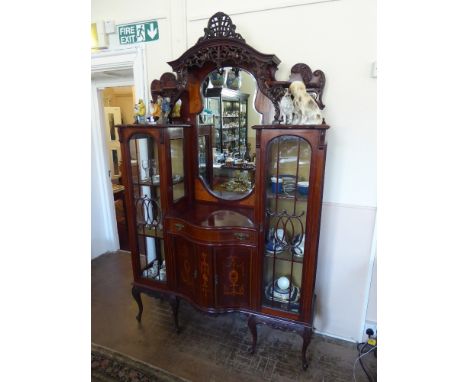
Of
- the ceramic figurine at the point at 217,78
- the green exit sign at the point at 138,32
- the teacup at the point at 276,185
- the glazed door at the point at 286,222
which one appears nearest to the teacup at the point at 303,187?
the glazed door at the point at 286,222

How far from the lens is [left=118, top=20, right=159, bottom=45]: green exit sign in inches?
81.6

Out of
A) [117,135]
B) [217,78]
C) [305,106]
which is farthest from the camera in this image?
[117,135]

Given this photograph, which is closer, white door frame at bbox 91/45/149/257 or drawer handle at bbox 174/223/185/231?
drawer handle at bbox 174/223/185/231

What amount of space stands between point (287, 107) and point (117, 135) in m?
3.40

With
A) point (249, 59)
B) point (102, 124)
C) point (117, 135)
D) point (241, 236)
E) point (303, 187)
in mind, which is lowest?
point (241, 236)

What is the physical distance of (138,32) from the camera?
213 centimetres

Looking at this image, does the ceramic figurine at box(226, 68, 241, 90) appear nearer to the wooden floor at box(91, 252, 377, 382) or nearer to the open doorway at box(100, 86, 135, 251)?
the wooden floor at box(91, 252, 377, 382)

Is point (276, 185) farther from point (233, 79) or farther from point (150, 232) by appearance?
point (150, 232)

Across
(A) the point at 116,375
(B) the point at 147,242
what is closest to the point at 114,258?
(B) the point at 147,242

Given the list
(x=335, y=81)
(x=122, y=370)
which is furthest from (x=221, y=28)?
(x=122, y=370)

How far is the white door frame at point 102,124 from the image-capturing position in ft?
7.26

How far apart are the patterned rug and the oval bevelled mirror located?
1264 millimetres

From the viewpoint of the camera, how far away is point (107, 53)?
7.52 ft

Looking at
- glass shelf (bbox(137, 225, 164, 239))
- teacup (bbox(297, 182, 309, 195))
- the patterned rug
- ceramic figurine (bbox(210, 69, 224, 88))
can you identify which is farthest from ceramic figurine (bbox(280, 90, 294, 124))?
the patterned rug
